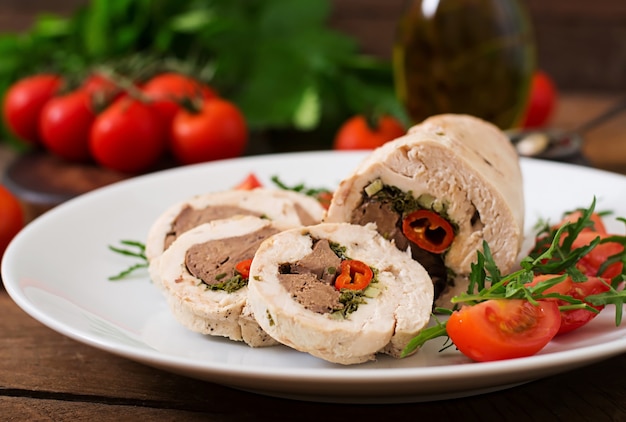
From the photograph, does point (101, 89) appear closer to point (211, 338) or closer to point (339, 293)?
point (211, 338)

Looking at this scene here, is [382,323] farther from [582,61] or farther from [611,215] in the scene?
[582,61]

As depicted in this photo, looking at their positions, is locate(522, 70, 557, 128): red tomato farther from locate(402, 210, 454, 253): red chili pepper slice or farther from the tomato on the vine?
locate(402, 210, 454, 253): red chili pepper slice

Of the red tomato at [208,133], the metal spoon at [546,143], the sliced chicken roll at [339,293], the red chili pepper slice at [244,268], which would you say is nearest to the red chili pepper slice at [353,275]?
the sliced chicken roll at [339,293]

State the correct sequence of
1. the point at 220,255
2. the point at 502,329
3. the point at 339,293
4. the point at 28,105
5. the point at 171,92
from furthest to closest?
the point at 28,105 < the point at 171,92 < the point at 220,255 < the point at 339,293 < the point at 502,329

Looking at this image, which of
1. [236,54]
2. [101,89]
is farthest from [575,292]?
[236,54]

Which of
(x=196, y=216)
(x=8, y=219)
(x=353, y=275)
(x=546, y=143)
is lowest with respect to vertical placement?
(x=546, y=143)
